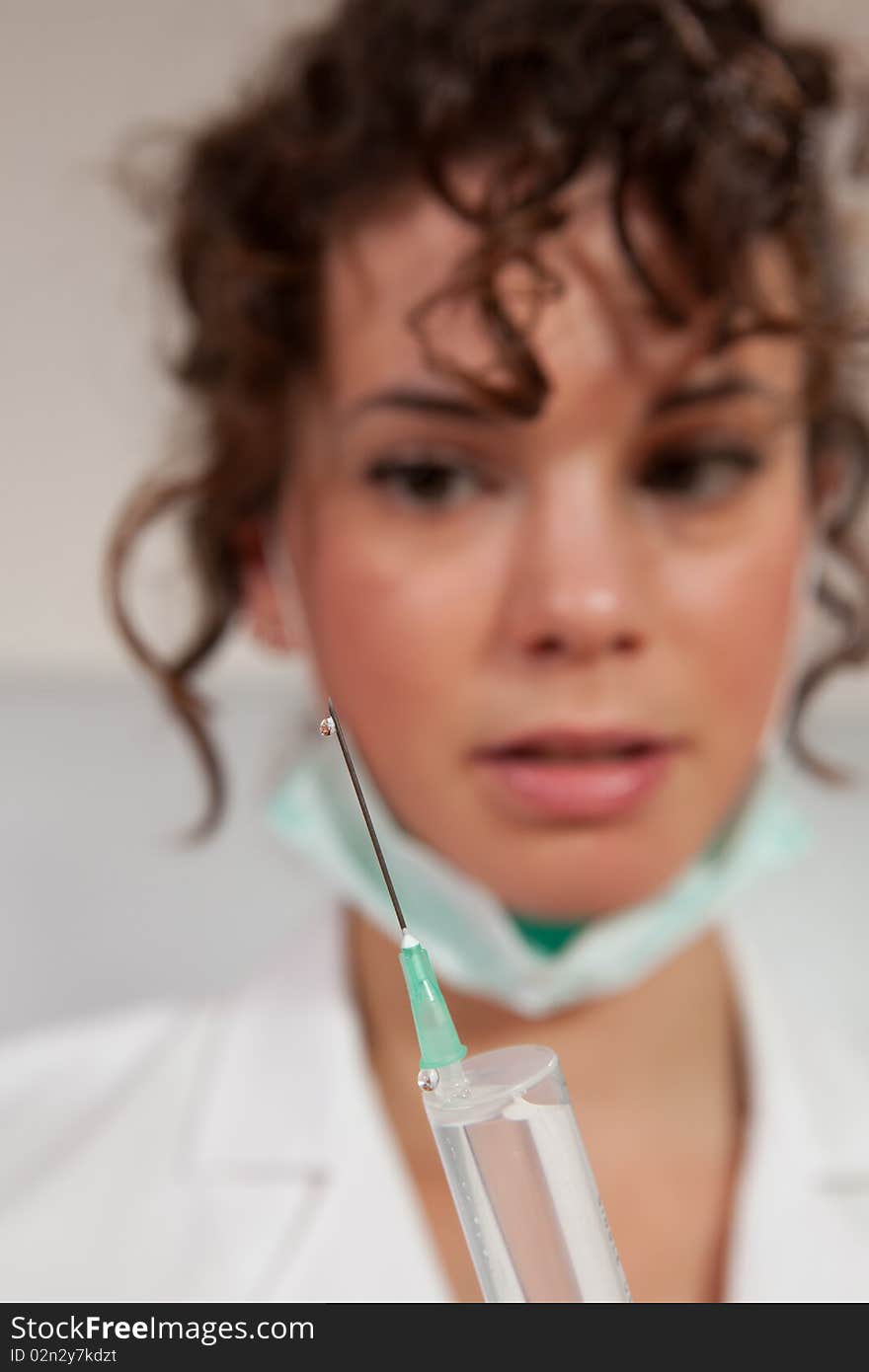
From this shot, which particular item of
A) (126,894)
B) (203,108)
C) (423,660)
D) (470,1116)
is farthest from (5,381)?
(470,1116)

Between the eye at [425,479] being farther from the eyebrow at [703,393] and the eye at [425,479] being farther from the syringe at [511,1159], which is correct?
the syringe at [511,1159]

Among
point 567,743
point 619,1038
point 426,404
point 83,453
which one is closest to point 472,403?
point 426,404

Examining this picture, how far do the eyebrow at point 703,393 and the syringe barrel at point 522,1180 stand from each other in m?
0.35

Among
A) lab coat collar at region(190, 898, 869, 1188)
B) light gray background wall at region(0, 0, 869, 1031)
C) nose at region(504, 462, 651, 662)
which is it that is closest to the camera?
nose at region(504, 462, 651, 662)

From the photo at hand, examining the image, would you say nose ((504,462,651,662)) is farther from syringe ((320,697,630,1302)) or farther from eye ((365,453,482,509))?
syringe ((320,697,630,1302))

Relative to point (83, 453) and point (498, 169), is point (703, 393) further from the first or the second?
point (83, 453)

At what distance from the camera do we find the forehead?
23.6 inches

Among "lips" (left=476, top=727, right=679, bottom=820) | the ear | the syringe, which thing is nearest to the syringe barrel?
the syringe

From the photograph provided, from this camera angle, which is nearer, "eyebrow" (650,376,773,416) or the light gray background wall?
"eyebrow" (650,376,773,416)

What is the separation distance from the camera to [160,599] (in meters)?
0.95

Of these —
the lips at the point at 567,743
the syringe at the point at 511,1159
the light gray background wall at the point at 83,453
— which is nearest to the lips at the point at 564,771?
the lips at the point at 567,743

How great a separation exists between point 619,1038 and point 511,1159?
0.38m

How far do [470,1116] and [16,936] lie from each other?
2.24 ft

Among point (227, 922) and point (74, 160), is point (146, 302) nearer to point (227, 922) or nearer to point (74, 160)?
point (74, 160)
